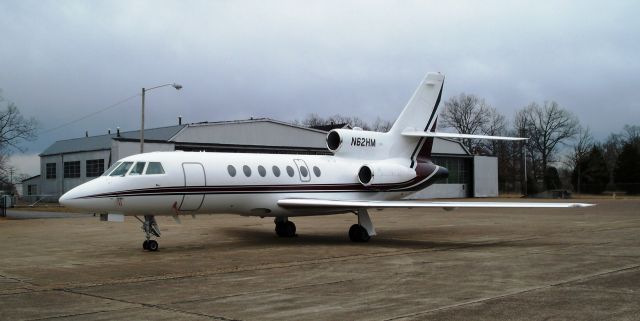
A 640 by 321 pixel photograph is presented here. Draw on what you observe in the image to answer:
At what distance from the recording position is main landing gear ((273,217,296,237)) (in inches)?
883

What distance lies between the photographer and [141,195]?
17.3 meters

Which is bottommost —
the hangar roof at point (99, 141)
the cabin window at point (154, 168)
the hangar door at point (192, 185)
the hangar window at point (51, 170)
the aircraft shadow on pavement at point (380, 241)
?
the aircraft shadow on pavement at point (380, 241)

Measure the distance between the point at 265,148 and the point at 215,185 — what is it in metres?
29.8

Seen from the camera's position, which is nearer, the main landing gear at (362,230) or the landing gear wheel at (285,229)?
the main landing gear at (362,230)

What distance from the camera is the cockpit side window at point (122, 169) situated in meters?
17.5

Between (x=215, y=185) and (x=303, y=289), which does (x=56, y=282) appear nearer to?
(x=303, y=289)

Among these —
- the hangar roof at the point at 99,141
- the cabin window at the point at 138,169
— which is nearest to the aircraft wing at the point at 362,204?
the cabin window at the point at 138,169

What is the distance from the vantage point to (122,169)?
17.6m

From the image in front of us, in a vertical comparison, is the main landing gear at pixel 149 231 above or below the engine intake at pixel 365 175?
below

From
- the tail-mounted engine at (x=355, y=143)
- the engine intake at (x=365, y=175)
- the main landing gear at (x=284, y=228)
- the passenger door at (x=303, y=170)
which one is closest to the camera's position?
the passenger door at (x=303, y=170)

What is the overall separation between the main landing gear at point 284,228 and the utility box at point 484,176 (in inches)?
2009

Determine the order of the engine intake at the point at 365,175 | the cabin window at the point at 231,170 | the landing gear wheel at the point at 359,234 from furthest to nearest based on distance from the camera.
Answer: the engine intake at the point at 365,175 < the landing gear wheel at the point at 359,234 < the cabin window at the point at 231,170

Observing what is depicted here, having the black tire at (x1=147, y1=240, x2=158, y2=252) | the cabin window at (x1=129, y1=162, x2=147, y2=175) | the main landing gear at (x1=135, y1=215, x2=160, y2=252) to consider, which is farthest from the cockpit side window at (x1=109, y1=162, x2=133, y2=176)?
the black tire at (x1=147, y1=240, x2=158, y2=252)

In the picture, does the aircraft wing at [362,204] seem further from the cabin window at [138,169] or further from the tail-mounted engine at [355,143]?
the cabin window at [138,169]
